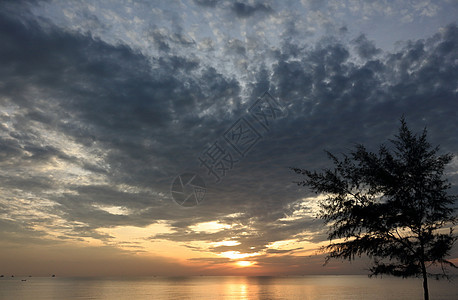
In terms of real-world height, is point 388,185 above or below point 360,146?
below

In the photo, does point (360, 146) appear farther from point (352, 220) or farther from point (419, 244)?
point (419, 244)

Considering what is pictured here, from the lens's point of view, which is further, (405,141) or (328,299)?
(328,299)

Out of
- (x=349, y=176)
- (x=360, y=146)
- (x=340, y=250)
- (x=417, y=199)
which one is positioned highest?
(x=360, y=146)

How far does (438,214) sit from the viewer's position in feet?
48.0

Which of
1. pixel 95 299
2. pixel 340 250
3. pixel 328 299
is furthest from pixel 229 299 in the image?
pixel 340 250

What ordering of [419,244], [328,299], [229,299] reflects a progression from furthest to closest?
[229,299] < [328,299] < [419,244]

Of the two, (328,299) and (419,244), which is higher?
(419,244)

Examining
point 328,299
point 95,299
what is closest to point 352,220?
point 328,299

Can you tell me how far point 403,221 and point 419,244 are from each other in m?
1.23

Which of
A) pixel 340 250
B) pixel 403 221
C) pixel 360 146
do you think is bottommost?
pixel 340 250

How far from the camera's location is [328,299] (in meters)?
121

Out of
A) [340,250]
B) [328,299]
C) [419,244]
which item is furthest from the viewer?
[328,299]

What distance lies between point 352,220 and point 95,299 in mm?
131895

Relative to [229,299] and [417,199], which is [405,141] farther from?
[229,299]
